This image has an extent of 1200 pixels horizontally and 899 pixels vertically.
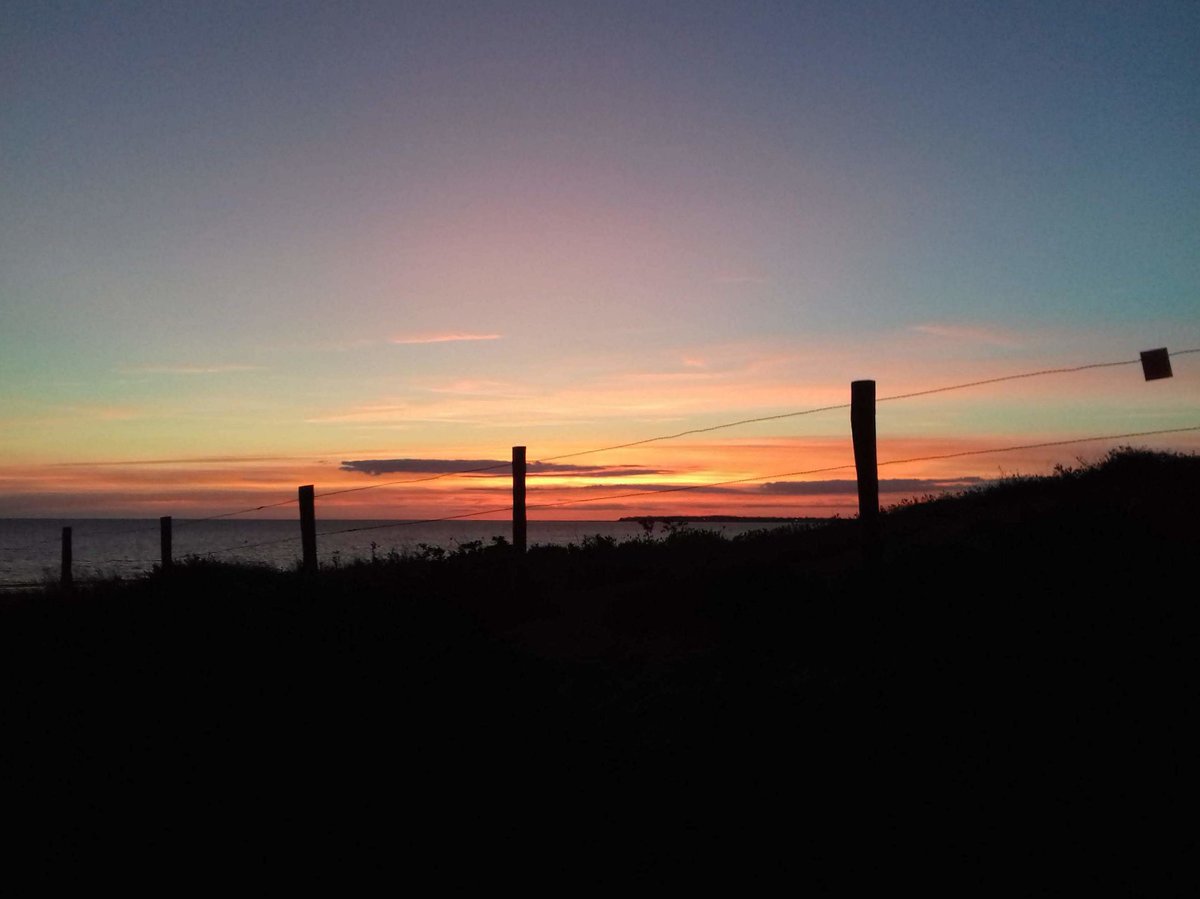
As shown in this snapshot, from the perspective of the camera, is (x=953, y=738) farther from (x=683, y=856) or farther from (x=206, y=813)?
(x=206, y=813)

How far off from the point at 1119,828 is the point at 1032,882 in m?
0.79

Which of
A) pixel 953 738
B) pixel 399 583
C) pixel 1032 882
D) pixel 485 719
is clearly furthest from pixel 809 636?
pixel 399 583

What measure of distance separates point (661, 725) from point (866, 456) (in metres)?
4.85

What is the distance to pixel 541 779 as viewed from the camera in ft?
22.5

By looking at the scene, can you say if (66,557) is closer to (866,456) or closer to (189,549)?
(866,456)

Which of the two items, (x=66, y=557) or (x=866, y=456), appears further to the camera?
(x=66, y=557)

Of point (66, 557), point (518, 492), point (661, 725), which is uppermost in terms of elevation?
point (518, 492)

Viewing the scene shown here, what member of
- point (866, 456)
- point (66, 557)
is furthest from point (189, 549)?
point (866, 456)

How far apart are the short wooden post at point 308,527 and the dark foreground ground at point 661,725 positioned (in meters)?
5.63

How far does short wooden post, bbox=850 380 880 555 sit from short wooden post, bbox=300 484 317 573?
9.51 m

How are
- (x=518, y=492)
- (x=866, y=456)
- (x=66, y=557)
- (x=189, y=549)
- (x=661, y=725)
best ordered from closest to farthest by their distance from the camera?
(x=661, y=725), (x=866, y=456), (x=518, y=492), (x=66, y=557), (x=189, y=549)

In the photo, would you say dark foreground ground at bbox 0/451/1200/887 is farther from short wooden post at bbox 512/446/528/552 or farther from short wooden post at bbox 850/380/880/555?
short wooden post at bbox 512/446/528/552

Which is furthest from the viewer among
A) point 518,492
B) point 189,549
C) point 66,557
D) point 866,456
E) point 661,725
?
point 189,549

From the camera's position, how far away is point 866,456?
11.5 metres
